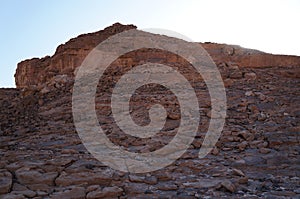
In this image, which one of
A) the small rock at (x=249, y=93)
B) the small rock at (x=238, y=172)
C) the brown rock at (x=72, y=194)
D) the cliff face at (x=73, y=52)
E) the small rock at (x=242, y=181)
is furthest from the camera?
the cliff face at (x=73, y=52)

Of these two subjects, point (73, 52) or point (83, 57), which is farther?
point (73, 52)

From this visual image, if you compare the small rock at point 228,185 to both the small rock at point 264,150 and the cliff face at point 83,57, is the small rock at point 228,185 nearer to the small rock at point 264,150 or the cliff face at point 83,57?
the small rock at point 264,150

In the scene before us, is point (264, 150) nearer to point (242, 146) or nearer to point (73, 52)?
point (242, 146)

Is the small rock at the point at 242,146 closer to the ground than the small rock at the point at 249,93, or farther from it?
closer to the ground

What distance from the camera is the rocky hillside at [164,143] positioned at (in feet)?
14.5

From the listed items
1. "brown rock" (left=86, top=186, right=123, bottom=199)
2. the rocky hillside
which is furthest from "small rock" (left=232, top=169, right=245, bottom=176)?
"brown rock" (left=86, top=186, right=123, bottom=199)

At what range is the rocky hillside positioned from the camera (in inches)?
174

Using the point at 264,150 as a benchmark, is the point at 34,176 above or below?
below

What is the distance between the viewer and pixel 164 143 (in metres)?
5.99

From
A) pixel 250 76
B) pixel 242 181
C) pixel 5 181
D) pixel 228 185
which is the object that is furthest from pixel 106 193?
pixel 250 76

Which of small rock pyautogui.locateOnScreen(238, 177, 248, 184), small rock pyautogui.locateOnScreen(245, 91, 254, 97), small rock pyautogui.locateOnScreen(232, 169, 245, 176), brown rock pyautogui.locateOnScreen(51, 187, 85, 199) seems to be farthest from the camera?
small rock pyautogui.locateOnScreen(245, 91, 254, 97)

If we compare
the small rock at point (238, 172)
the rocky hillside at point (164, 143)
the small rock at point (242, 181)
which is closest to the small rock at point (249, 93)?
the rocky hillside at point (164, 143)

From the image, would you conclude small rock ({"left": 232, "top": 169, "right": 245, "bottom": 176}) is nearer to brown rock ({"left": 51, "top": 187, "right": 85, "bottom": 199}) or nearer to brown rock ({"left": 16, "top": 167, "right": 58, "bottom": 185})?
brown rock ({"left": 51, "top": 187, "right": 85, "bottom": 199})

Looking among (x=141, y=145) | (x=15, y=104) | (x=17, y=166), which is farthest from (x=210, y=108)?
(x=15, y=104)
